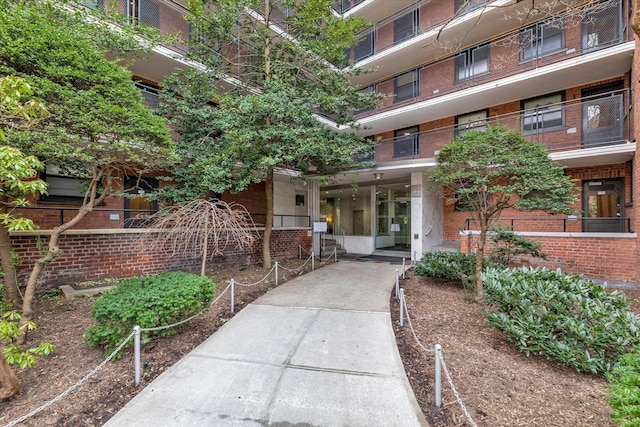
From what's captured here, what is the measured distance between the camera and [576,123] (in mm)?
9266

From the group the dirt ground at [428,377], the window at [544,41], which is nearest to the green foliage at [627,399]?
the dirt ground at [428,377]

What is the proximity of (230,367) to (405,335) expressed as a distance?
2816mm

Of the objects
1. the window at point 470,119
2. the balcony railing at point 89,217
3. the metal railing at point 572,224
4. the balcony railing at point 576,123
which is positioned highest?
the window at point 470,119

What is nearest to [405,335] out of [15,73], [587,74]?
[15,73]

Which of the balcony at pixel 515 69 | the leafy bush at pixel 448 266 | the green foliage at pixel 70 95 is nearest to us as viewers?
the green foliage at pixel 70 95

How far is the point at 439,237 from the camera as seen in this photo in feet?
42.2

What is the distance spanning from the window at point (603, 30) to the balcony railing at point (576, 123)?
63.2 inches

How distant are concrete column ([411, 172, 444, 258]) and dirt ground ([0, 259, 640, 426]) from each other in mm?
6604

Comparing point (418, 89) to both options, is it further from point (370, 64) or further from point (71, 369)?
point (71, 369)

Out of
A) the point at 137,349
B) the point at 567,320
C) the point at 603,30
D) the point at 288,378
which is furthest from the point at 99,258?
the point at 603,30

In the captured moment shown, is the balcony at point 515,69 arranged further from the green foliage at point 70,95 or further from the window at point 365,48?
the green foliage at point 70,95

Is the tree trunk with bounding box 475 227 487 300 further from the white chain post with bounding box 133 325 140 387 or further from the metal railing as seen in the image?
the white chain post with bounding box 133 325 140 387

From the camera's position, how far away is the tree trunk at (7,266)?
14.7 ft

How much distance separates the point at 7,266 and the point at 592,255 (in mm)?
13470
